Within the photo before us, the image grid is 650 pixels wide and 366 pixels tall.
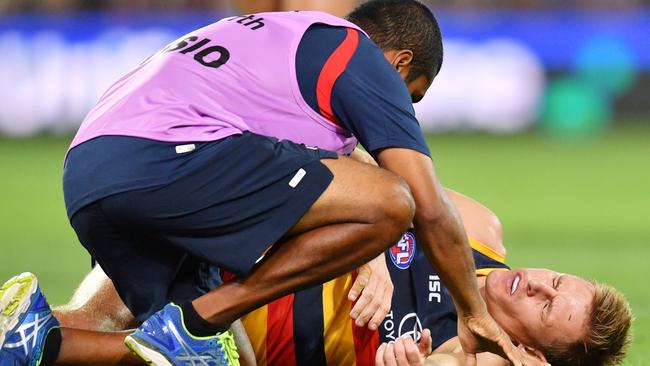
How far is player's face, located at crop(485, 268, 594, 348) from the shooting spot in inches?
195

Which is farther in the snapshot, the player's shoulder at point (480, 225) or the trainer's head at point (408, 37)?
the player's shoulder at point (480, 225)

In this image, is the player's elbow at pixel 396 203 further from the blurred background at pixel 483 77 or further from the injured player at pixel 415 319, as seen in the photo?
the blurred background at pixel 483 77

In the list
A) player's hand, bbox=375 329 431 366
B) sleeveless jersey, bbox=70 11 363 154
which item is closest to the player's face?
player's hand, bbox=375 329 431 366

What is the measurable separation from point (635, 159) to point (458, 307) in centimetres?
1116

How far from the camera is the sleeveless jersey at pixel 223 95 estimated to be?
165 inches

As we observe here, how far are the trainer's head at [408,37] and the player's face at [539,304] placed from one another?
927mm

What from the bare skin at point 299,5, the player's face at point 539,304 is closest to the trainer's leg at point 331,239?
the player's face at point 539,304

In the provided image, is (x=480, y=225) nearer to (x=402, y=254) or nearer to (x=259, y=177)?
(x=402, y=254)

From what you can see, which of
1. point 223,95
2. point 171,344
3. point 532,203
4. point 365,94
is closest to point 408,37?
point 365,94

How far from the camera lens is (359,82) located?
13.7 ft

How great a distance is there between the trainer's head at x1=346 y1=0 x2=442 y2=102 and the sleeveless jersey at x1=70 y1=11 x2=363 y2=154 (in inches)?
16.5

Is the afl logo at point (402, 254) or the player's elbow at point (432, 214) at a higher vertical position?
the player's elbow at point (432, 214)

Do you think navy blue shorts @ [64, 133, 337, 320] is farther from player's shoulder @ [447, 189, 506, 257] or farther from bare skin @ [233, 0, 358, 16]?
bare skin @ [233, 0, 358, 16]

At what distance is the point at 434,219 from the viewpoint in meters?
4.15
